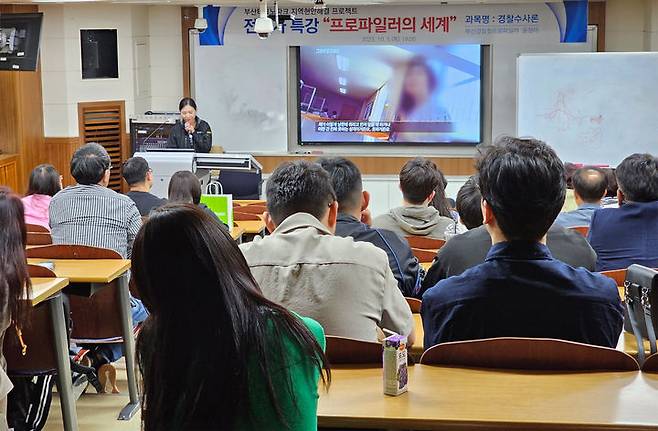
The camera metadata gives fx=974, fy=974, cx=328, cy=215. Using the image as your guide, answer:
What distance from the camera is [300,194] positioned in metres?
3.09

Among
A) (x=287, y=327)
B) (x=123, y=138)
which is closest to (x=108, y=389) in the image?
(x=287, y=327)

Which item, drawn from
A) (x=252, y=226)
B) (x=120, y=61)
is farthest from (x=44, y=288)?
(x=120, y=61)

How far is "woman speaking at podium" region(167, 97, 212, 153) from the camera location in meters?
9.36

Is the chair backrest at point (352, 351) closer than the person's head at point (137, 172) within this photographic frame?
Yes

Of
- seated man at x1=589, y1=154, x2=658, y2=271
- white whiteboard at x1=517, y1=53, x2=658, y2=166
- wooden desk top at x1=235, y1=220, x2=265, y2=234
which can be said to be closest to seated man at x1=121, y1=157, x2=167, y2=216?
wooden desk top at x1=235, y1=220, x2=265, y2=234

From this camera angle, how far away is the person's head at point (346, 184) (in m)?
3.90

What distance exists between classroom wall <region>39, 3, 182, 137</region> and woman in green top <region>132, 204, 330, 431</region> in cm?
822

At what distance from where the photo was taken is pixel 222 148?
10.4m

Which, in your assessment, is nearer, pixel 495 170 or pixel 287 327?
pixel 287 327

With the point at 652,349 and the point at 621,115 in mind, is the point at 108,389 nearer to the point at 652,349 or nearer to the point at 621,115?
the point at 652,349

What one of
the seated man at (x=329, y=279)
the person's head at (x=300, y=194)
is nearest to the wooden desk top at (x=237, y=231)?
the person's head at (x=300, y=194)

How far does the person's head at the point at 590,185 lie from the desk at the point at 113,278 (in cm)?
263

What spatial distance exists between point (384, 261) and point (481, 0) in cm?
717

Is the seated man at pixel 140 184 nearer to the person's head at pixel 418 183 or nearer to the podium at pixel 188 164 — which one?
the podium at pixel 188 164
